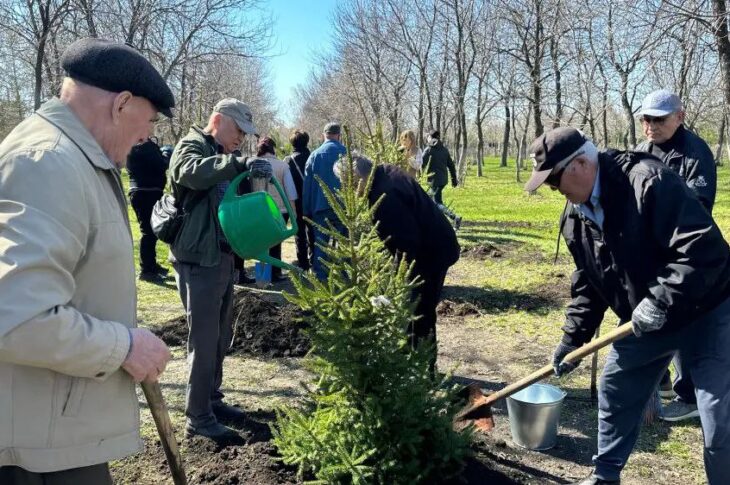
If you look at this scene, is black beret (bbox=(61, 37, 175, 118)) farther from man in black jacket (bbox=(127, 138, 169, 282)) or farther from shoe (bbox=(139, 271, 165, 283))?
shoe (bbox=(139, 271, 165, 283))

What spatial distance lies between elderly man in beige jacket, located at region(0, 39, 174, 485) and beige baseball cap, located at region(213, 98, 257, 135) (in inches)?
69.5

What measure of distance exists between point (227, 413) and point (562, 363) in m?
2.20

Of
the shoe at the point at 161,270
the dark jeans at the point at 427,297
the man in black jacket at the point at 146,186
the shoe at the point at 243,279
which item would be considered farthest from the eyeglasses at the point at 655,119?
the shoe at the point at 161,270

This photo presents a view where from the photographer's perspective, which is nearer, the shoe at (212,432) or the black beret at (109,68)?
the black beret at (109,68)

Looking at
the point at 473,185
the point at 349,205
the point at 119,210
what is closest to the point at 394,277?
the point at 349,205

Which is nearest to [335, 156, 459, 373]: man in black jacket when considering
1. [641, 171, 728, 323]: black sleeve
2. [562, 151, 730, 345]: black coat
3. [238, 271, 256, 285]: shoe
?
[562, 151, 730, 345]: black coat

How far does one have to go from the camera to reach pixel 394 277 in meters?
2.66

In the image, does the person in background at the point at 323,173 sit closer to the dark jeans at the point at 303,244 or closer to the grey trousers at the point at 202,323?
the dark jeans at the point at 303,244

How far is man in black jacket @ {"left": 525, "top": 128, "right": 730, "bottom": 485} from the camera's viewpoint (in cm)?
250

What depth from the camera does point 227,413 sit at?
393 cm

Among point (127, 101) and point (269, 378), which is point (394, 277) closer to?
point (127, 101)

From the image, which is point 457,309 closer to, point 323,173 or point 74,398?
point 323,173

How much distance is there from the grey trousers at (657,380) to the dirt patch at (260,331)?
107 inches

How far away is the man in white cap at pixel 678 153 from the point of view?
4.02 metres
